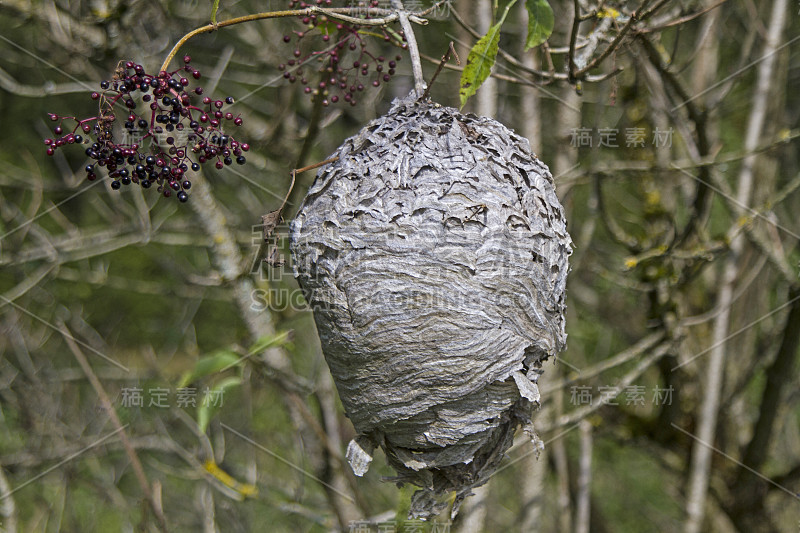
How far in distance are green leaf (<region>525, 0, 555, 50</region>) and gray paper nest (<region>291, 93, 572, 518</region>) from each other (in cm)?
26

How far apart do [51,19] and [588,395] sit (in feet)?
11.4

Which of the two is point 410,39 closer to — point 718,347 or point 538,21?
point 538,21

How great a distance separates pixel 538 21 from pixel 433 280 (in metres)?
0.71

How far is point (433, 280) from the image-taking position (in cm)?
179

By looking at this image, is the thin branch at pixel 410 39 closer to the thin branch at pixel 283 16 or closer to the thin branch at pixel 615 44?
the thin branch at pixel 283 16

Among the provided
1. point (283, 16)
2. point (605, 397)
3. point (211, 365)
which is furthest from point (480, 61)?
point (605, 397)

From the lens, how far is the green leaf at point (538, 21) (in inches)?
70.3

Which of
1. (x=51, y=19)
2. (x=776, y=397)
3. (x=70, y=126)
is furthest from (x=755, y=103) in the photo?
(x=70, y=126)

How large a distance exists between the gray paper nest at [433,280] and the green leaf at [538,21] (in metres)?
0.26

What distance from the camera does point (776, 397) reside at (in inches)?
141

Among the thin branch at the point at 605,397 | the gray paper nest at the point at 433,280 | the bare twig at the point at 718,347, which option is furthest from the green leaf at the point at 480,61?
the bare twig at the point at 718,347

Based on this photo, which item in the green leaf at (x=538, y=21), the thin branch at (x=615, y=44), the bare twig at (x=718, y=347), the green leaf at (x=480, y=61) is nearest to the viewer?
the green leaf at (x=480, y=61)

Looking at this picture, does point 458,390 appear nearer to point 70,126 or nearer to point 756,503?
point 756,503

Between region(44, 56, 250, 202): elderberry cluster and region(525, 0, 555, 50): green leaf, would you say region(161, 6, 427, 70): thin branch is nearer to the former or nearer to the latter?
region(44, 56, 250, 202): elderberry cluster
